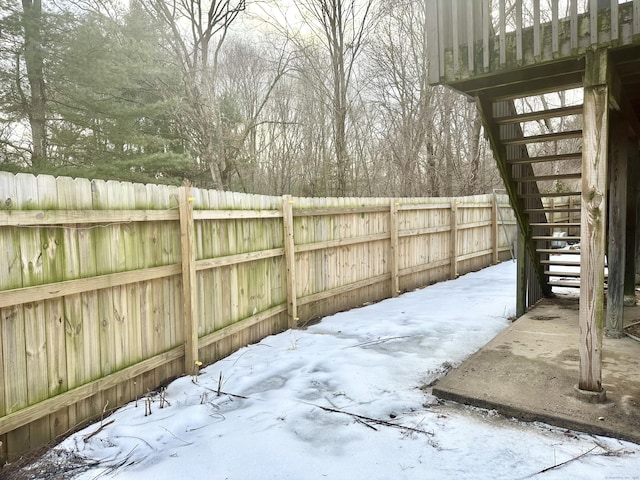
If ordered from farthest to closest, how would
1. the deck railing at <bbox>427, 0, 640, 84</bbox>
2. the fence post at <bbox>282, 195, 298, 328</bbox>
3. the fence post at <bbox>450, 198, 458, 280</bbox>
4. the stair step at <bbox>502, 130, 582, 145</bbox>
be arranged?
1. the fence post at <bbox>450, 198, 458, 280</bbox>
2. the fence post at <bbox>282, 195, 298, 328</bbox>
3. the stair step at <bbox>502, 130, 582, 145</bbox>
4. the deck railing at <bbox>427, 0, 640, 84</bbox>

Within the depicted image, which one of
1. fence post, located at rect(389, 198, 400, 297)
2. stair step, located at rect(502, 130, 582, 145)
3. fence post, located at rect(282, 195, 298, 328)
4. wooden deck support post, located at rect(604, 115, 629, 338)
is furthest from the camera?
fence post, located at rect(389, 198, 400, 297)

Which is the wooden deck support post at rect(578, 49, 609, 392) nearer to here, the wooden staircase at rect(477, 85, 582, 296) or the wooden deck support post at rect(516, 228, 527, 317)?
the wooden staircase at rect(477, 85, 582, 296)

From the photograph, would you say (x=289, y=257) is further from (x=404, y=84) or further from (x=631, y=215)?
(x=404, y=84)

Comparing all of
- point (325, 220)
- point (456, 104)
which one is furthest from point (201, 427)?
point (456, 104)

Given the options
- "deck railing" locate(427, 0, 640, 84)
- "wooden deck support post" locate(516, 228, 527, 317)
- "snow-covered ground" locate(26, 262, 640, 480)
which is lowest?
"snow-covered ground" locate(26, 262, 640, 480)

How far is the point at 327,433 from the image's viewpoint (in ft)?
8.25

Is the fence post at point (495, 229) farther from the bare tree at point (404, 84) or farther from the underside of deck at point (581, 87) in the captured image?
the underside of deck at point (581, 87)

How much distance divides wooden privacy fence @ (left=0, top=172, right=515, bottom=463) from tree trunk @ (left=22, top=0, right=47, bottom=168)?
604 centimetres

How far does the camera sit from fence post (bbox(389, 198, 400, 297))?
676 cm

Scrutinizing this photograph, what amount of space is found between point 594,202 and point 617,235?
5.76 ft

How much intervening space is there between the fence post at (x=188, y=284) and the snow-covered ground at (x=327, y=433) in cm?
19

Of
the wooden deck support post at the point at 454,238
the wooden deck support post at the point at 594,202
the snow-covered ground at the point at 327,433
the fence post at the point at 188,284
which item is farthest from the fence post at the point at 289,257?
the wooden deck support post at the point at 454,238

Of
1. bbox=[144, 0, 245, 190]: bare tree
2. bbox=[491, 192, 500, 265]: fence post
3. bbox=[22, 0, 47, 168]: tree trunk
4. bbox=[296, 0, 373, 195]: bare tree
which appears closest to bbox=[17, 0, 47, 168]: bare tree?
bbox=[22, 0, 47, 168]: tree trunk

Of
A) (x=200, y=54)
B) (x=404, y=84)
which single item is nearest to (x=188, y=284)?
(x=200, y=54)
